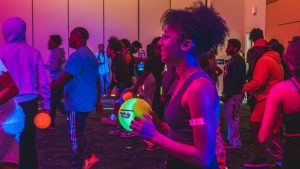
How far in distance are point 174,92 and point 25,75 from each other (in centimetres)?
278

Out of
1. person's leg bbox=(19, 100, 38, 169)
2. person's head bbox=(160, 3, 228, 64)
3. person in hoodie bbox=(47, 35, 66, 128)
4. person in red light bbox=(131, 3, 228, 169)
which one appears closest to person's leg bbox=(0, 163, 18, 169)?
person's leg bbox=(19, 100, 38, 169)

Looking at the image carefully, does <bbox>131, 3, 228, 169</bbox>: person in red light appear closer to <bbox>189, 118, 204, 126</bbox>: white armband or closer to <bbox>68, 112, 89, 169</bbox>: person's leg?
<bbox>189, 118, 204, 126</bbox>: white armband

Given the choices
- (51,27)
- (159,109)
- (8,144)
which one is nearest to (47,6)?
(51,27)

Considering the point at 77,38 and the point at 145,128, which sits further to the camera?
the point at 77,38

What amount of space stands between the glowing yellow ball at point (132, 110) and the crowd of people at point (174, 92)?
0.22 meters

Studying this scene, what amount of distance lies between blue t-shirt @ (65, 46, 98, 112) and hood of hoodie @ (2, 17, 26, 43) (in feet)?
3.02

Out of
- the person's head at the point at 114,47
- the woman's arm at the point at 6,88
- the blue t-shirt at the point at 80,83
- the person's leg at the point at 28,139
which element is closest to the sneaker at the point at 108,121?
the person's head at the point at 114,47

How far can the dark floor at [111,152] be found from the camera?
6661 millimetres

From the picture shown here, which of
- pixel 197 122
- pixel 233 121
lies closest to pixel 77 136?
pixel 233 121

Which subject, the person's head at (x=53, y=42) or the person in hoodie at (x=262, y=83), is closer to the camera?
the person in hoodie at (x=262, y=83)

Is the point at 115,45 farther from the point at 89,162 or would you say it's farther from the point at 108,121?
the point at 89,162

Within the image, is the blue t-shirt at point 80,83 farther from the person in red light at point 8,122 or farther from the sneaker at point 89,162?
the person in red light at point 8,122

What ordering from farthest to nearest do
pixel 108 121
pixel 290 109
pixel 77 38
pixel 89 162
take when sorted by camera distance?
1. pixel 108 121
2. pixel 89 162
3. pixel 77 38
4. pixel 290 109

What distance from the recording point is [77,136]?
18.1ft
